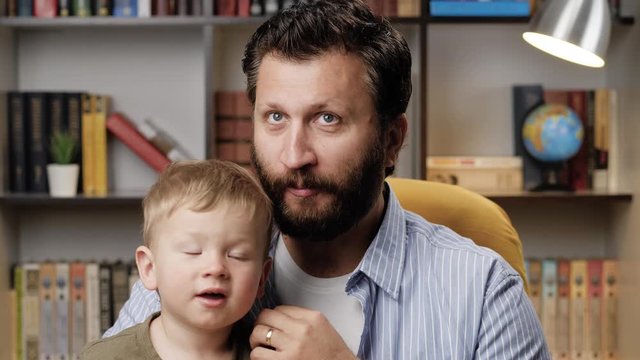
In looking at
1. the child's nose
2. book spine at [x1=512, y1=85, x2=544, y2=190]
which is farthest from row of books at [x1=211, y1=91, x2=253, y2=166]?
the child's nose

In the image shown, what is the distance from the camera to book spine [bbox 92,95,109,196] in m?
3.26

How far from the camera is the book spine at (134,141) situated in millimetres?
3289

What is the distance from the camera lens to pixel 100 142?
10.7ft

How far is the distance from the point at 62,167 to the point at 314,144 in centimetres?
185

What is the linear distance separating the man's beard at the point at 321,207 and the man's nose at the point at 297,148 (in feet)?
0.05

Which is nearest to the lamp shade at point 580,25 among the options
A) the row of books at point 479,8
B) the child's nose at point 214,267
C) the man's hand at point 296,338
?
the row of books at point 479,8

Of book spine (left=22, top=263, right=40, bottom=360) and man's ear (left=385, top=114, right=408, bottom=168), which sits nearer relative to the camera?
man's ear (left=385, top=114, right=408, bottom=168)

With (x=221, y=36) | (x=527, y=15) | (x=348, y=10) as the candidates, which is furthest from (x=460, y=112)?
(x=348, y=10)

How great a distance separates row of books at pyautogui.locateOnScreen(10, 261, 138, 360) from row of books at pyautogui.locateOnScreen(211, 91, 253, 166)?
1.68 ft

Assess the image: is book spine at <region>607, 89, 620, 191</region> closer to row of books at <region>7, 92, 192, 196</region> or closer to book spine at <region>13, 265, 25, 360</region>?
row of books at <region>7, 92, 192, 196</region>

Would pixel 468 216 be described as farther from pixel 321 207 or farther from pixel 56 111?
pixel 56 111

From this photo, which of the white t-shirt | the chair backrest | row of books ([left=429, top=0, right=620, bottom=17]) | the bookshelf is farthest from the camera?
the bookshelf

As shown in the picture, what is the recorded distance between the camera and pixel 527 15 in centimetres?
314

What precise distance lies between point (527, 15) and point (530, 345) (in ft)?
5.93
